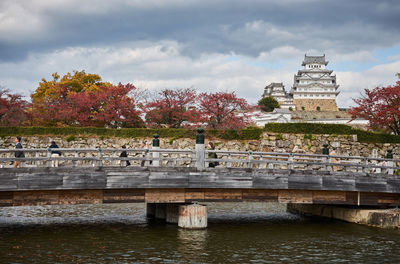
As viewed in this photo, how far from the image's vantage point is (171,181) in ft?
56.5

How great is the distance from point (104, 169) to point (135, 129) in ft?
74.8

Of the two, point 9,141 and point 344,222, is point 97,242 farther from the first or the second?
point 9,141

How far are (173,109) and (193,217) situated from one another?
22.9 metres

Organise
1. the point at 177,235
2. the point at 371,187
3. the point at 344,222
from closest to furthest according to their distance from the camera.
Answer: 1. the point at 177,235
2. the point at 371,187
3. the point at 344,222

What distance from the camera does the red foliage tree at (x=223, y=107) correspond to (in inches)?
1515

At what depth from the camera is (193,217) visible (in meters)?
17.8

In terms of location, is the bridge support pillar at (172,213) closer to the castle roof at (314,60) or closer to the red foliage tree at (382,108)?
the red foliage tree at (382,108)

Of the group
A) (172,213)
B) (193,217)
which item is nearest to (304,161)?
(193,217)

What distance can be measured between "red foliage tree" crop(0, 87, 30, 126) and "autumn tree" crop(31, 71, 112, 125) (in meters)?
1.33

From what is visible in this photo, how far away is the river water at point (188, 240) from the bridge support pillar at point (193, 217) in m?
0.45

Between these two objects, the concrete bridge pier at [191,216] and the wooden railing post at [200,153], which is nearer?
the wooden railing post at [200,153]

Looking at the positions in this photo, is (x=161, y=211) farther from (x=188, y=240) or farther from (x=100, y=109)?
(x=100, y=109)

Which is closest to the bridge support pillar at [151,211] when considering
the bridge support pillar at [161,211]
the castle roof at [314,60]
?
the bridge support pillar at [161,211]

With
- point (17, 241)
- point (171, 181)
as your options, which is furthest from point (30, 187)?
point (171, 181)
